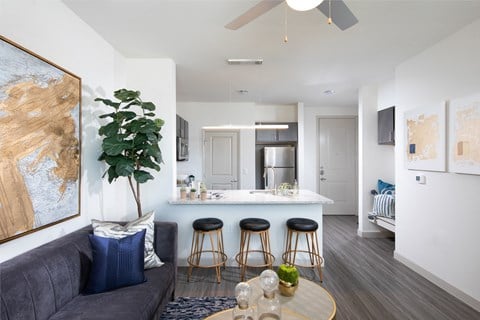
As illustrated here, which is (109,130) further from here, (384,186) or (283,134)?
(384,186)

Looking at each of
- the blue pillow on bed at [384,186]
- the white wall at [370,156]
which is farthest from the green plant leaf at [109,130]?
the blue pillow on bed at [384,186]

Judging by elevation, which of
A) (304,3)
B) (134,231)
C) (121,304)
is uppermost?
(304,3)

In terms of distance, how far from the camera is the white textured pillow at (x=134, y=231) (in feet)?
6.27

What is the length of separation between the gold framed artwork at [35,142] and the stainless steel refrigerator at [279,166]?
151 inches

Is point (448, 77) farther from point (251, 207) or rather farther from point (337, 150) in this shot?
point (337, 150)

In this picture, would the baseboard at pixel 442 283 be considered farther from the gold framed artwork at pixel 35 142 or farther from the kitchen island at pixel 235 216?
the gold framed artwork at pixel 35 142

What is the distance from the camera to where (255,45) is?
2693mm

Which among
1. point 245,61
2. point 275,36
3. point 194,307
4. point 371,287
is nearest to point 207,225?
point 194,307

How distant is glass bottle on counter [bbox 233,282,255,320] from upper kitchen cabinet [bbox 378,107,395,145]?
367 centimetres

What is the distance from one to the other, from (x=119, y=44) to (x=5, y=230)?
2135mm

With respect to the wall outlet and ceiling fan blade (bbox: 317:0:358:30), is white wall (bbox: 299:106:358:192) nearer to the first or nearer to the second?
the wall outlet

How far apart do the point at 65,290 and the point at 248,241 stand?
6.23 feet

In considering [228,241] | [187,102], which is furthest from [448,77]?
[187,102]

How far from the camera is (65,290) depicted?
1595 millimetres
